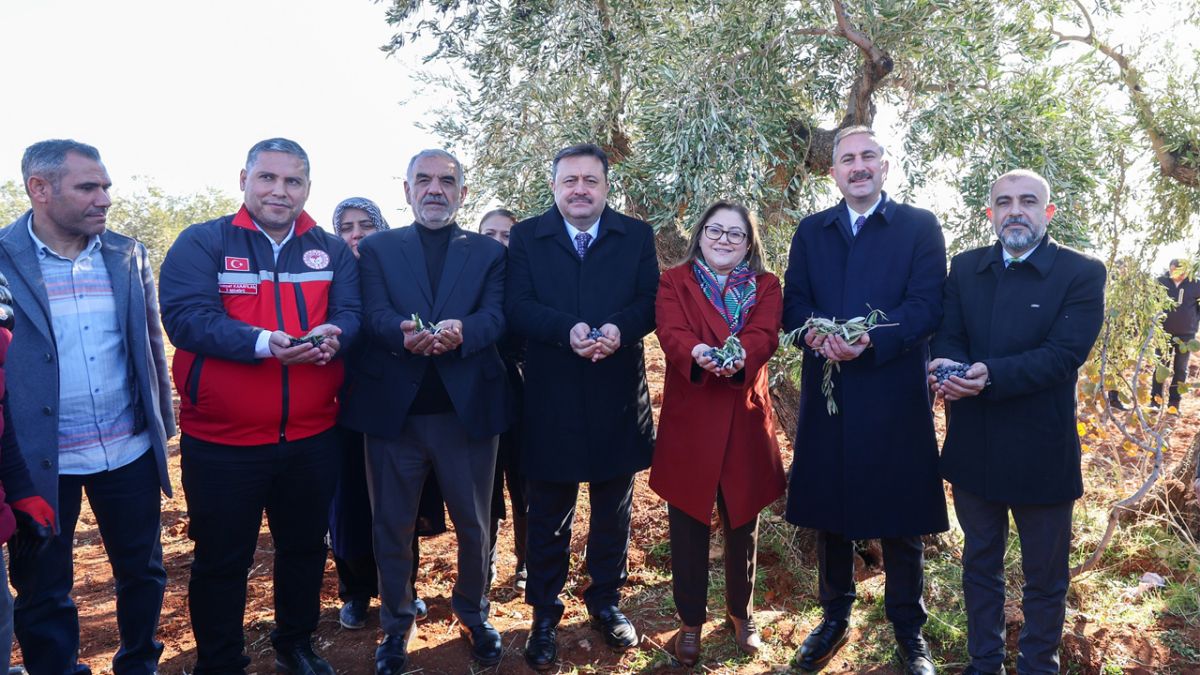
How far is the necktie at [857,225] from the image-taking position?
3891 mm

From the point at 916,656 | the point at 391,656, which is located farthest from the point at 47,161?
the point at 916,656

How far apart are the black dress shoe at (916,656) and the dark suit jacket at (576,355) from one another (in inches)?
59.7

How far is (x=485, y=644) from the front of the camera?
160 inches

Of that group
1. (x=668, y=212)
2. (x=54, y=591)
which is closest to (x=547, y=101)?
(x=668, y=212)

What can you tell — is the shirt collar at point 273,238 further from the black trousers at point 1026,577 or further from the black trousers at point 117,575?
the black trousers at point 1026,577

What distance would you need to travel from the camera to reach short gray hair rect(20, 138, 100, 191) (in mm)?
3309

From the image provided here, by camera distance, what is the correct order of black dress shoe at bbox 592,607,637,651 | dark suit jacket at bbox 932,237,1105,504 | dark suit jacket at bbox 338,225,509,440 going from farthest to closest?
1. black dress shoe at bbox 592,607,637,651
2. dark suit jacket at bbox 338,225,509,440
3. dark suit jacket at bbox 932,237,1105,504

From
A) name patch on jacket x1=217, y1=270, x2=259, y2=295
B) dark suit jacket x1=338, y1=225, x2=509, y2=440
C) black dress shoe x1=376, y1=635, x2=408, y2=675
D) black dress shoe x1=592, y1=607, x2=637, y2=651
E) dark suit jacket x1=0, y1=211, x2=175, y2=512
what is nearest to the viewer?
dark suit jacket x1=0, y1=211, x2=175, y2=512

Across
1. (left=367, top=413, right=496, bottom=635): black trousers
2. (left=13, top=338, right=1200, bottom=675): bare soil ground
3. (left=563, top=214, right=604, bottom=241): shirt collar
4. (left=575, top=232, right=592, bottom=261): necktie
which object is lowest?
(left=13, top=338, right=1200, bottom=675): bare soil ground

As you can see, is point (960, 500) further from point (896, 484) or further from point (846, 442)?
point (846, 442)

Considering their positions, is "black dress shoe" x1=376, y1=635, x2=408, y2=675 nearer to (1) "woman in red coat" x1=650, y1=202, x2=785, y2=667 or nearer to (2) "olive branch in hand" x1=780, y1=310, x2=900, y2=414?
(1) "woman in red coat" x1=650, y1=202, x2=785, y2=667

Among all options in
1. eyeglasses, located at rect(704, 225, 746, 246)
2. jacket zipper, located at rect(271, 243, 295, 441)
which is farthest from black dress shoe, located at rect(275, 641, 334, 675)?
eyeglasses, located at rect(704, 225, 746, 246)

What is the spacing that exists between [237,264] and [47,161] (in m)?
0.82

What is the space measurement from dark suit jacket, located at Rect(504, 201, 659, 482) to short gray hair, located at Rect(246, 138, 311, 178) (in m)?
1.09
